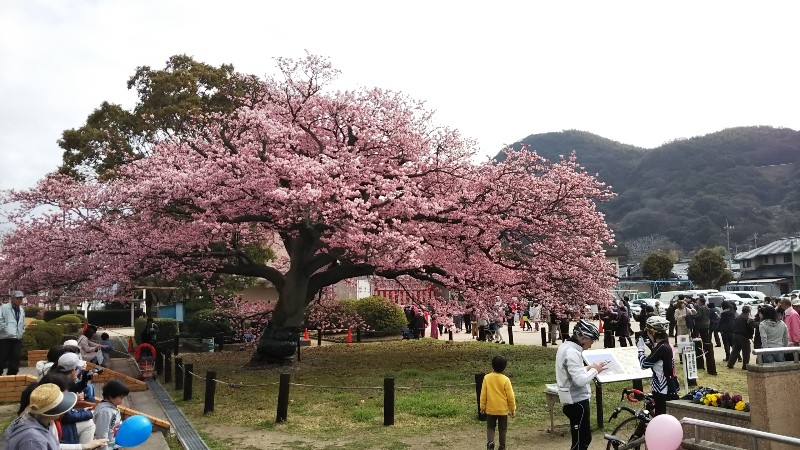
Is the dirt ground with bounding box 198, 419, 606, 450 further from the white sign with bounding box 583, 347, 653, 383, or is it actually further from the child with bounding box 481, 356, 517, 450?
the child with bounding box 481, 356, 517, 450

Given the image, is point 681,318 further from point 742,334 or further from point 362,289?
point 362,289

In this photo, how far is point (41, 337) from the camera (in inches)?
735

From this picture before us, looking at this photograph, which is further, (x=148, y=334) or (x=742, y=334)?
(x=148, y=334)

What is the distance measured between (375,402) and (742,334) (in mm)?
9349

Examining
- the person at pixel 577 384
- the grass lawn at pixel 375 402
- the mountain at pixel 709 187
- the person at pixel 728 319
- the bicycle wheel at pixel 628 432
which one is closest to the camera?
the person at pixel 577 384

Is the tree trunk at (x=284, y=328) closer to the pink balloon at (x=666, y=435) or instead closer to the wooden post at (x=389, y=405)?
the wooden post at (x=389, y=405)

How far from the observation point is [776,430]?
5715 mm

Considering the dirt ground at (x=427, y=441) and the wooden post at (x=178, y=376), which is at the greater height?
the wooden post at (x=178, y=376)

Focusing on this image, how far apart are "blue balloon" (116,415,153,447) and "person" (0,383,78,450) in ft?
3.03

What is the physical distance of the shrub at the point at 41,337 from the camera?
18359 mm

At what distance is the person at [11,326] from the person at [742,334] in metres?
15.6

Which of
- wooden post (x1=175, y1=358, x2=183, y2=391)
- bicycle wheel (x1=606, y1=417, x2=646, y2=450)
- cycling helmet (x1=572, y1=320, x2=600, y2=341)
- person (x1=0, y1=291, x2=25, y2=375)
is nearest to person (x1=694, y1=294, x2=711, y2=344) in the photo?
bicycle wheel (x1=606, y1=417, x2=646, y2=450)

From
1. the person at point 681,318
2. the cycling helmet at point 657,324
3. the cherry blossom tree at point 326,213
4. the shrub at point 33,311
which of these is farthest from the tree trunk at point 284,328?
the shrub at point 33,311

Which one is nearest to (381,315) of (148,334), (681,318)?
(148,334)
